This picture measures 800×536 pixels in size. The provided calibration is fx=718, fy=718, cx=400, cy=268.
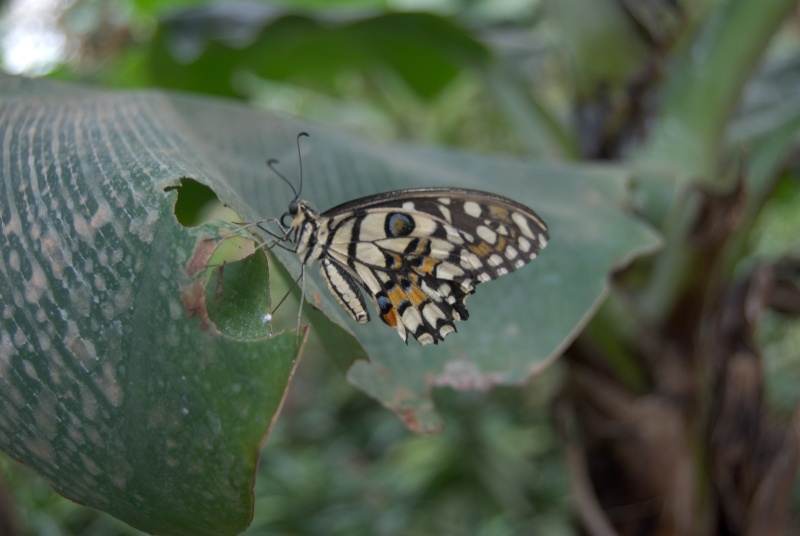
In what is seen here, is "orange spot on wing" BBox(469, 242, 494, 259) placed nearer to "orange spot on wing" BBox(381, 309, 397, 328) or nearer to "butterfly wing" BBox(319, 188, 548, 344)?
"butterfly wing" BBox(319, 188, 548, 344)

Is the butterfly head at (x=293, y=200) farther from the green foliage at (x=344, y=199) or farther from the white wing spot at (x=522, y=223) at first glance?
the white wing spot at (x=522, y=223)

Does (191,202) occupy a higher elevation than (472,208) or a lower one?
lower

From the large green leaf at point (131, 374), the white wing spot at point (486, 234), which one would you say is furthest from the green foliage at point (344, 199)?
the white wing spot at point (486, 234)

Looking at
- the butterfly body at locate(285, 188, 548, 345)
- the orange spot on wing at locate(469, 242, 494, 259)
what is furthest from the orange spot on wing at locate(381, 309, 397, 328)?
the orange spot on wing at locate(469, 242, 494, 259)

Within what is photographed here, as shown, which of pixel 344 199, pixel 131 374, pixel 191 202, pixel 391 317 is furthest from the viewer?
pixel 191 202

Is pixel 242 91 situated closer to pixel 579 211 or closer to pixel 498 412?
pixel 579 211

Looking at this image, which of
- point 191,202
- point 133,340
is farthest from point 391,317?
point 191,202

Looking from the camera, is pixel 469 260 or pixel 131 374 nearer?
A: pixel 131 374

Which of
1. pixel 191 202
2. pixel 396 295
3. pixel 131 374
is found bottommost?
pixel 191 202

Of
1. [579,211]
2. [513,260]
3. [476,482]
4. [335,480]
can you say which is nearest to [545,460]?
[476,482]

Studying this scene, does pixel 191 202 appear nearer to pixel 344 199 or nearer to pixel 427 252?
pixel 344 199
